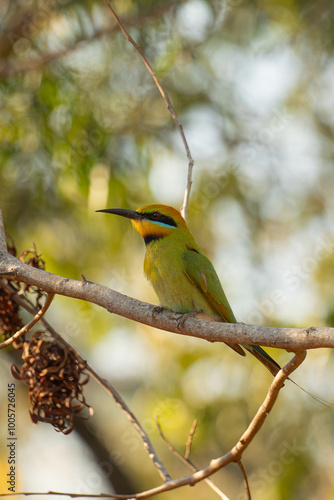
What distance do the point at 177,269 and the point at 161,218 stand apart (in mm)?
321

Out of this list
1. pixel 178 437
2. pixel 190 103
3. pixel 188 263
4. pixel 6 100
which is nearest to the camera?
pixel 188 263

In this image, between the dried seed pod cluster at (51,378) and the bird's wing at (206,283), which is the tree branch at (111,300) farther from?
the bird's wing at (206,283)

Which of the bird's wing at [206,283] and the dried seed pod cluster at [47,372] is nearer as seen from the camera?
the dried seed pod cluster at [47,372]

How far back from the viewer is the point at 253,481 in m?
4.91

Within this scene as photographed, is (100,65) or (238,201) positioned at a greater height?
(100,65)

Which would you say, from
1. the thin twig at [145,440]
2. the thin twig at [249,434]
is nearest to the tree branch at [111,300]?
the thin twig at [249,434]

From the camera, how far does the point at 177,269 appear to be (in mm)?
2977

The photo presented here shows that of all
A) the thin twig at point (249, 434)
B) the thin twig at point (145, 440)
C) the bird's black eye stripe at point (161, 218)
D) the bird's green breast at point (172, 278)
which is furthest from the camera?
the bird's black eye stripe at point (161, 218)

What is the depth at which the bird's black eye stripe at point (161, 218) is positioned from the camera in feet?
10.3

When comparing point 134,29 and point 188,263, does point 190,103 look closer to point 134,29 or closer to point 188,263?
point 134,29

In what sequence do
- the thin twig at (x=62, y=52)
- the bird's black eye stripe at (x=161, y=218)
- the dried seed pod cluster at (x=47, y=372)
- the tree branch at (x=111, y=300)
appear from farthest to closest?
1. the thin twig at (x=62, y=52)
2. the bird's black eye stripe at (x=161, y=218)
3. the dried seed pod cluster at (x=47, y=372)
4. the tree branch at (x=111, y=300)

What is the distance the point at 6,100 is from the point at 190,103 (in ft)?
5.51

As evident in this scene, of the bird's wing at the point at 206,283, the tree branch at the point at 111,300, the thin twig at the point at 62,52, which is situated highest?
the thin twig at the point at 62,52

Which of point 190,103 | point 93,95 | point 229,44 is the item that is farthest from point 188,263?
point 229,44
